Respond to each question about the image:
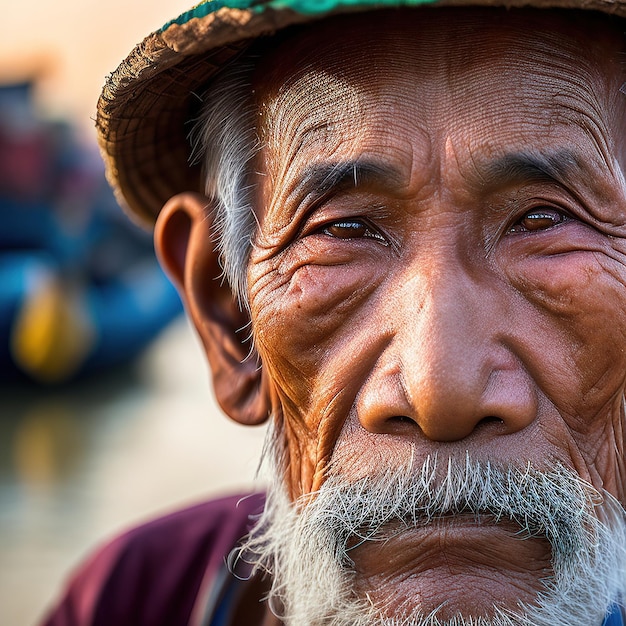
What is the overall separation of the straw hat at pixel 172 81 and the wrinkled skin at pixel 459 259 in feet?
0.46

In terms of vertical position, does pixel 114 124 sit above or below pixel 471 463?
above

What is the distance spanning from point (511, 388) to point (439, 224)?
0.99 ft

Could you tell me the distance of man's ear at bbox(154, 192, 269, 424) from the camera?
5.89ft

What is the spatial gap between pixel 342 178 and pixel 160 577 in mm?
1363

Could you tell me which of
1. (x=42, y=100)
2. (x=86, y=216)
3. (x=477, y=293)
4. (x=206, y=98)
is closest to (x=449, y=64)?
(x=477, y=293)

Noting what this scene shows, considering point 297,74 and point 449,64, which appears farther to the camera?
point 297,74

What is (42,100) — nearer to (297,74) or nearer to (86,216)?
(86,216)

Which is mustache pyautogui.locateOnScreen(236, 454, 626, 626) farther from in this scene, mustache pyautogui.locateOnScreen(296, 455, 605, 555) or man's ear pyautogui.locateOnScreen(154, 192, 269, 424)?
man's ear pyautogui.locateOnScreen(154, 192, 269, 424)

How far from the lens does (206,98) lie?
172 centimetres

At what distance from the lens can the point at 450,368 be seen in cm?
126

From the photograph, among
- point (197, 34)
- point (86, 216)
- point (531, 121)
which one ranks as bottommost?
point (86, 216)

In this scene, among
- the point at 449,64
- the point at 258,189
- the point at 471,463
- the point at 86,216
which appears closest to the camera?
the point at 471,463

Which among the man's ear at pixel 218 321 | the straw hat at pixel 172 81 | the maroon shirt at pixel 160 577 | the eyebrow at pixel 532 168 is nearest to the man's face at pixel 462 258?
the eyebrow at pixel 532 168

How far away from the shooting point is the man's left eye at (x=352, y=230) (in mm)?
1474
